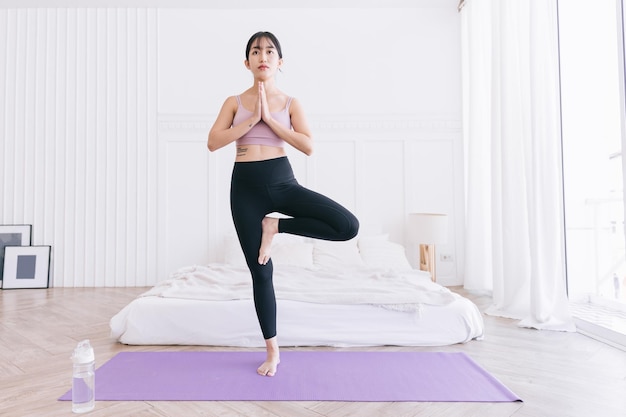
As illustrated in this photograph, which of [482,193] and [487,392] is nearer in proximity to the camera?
[487,392]

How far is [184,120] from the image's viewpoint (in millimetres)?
5008

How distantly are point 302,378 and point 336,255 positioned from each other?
2.17m

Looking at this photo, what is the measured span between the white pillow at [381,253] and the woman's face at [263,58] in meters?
2.50

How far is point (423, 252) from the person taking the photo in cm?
446

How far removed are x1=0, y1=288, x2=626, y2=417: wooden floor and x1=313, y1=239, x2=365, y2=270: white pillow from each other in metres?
1.36

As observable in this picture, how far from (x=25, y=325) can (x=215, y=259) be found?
2073 millimetres

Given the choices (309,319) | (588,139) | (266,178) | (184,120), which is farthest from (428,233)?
(184,120)

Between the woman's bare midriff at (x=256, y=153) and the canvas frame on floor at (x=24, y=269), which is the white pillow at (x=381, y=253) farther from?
the canvas frame on floor at (x=24, y=269)

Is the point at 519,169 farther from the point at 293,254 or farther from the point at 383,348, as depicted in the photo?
the point at 293,254

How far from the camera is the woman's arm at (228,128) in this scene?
1.98 m

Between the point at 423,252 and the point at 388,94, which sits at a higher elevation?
the point at 388,94

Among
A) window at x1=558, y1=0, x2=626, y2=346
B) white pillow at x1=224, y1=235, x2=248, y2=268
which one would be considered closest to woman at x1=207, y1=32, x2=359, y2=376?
white pillow at x1=224, y1=235, x2=248, y2=268

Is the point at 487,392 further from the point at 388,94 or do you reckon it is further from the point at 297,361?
the point at 388,94

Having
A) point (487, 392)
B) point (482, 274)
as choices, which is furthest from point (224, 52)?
point (487, 392)
